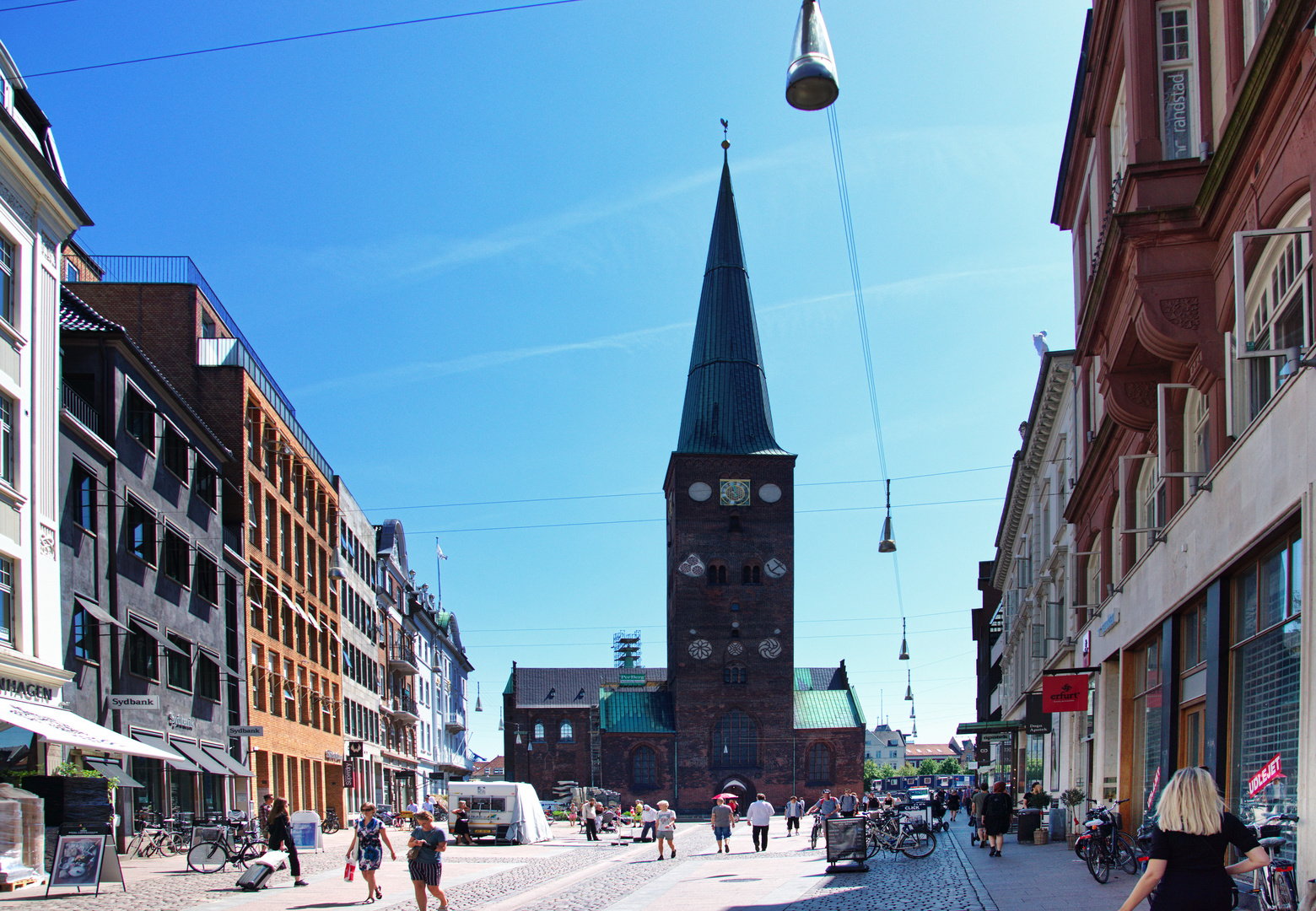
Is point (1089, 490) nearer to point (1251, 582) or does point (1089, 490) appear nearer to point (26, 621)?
point (1251, 582)

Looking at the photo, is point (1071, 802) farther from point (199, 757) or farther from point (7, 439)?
point (7, 439)

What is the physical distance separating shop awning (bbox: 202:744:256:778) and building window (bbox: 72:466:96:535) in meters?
8.82

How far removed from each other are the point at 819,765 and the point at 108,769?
68.6 metres

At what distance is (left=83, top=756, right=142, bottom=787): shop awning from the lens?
78.2 feet

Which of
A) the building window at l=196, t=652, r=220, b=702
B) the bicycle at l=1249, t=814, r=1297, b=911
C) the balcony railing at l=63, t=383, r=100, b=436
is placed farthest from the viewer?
the building window at l=196, t=652, r=220, b=702

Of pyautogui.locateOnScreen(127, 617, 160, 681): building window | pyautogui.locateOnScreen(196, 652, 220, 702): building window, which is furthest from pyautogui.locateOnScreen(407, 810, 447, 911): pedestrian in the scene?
pyautogui.locateOnScreen(196, 652, 220, 702): building window

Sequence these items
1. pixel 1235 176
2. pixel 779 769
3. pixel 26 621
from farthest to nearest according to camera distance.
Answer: pixel 779 769
pixel 26 621
pixel 1235 176

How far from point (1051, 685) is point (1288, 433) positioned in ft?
48.0

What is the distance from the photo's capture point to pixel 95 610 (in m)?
26.8

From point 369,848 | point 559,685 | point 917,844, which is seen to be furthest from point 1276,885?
point 559,685

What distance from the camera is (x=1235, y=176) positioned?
44.0ft

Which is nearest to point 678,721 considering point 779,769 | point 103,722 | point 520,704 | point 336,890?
point 779,769

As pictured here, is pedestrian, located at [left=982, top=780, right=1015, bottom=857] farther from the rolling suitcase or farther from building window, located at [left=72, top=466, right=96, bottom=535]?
building window, located at [left=72, top=466, right=96, bottom=535]

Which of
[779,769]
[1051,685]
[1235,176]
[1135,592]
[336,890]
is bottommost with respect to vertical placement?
[779,769]
